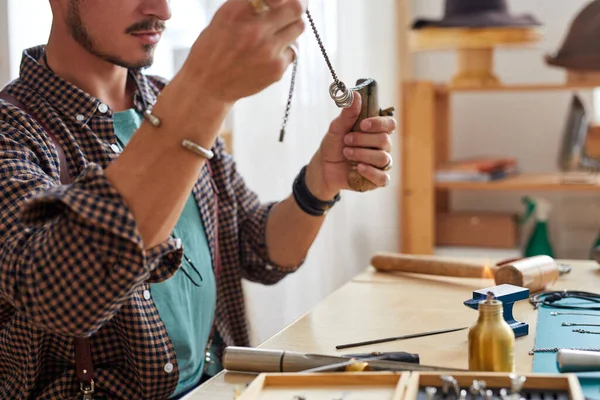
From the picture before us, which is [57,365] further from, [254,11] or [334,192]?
[254,11]

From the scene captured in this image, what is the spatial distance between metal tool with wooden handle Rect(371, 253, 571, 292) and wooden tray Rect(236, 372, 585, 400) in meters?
0.53

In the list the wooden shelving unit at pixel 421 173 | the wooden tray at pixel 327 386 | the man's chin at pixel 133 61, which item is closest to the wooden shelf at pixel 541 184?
the wooden shelving unit at pixel 421 173

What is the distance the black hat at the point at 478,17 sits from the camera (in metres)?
2.70

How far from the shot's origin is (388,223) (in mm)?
2912

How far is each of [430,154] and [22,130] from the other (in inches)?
74.0

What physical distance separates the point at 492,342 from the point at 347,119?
0.55m

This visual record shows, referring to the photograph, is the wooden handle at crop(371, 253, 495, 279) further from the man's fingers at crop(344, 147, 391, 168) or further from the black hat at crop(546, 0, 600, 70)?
the black hat at crop(546, 0, 600, 70)

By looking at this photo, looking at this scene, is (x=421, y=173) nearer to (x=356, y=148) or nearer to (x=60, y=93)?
(x=356, y=148)

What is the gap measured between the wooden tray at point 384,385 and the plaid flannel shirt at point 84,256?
0.21 metres

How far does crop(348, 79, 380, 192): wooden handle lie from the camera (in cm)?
130

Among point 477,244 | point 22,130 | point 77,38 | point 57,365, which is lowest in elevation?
point 477,244

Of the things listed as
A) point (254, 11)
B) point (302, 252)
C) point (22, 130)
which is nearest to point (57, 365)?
point (22, 130)

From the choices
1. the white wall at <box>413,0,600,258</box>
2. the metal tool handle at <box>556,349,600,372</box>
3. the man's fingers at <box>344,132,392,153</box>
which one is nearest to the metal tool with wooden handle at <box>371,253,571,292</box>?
the man's fingers at <box>344,132,392,153</box>

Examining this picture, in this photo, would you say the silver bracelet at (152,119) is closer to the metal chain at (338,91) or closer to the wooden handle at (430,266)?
the metal chain at (338,91)
